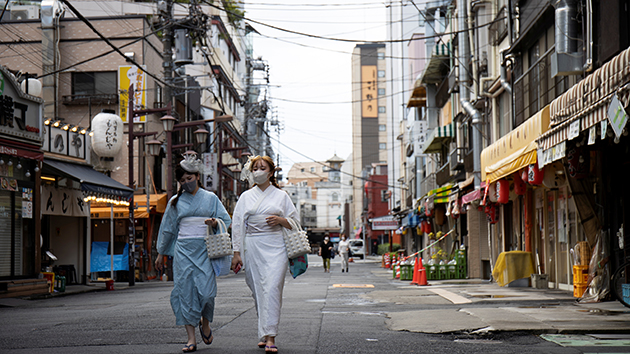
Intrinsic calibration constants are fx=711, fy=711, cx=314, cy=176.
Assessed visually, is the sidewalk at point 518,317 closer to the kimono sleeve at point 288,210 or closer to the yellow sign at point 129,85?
the kimono sleeve at point 288,210

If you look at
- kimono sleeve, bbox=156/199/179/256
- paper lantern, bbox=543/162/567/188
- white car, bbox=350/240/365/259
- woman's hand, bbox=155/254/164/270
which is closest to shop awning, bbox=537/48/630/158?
paper lantern, bbox=543/162/567/188

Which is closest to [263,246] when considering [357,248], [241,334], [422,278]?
[241,334]

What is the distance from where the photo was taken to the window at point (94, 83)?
31.5m

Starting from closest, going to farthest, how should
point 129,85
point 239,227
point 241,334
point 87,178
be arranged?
point 239,227
point 241,334
point 87,178
point 129,85

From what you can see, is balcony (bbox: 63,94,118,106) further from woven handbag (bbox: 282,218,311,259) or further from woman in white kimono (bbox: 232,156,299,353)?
woven handbag (bbox: 282,218,311,259)

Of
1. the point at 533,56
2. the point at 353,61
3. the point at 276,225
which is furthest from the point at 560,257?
the point at 353,61

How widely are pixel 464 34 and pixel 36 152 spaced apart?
53.4ft

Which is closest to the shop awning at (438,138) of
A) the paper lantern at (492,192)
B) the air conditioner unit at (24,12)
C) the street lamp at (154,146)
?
the street lamp at (154,146)

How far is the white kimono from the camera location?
22.5ft

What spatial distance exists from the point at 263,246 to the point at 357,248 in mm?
63969

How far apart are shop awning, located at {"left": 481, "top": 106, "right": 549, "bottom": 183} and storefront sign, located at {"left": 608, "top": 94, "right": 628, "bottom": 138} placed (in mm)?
3758

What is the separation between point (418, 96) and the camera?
41344mm

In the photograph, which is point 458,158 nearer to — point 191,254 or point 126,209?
point 126,209

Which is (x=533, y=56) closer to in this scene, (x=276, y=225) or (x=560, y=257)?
(x=560, y=257)
